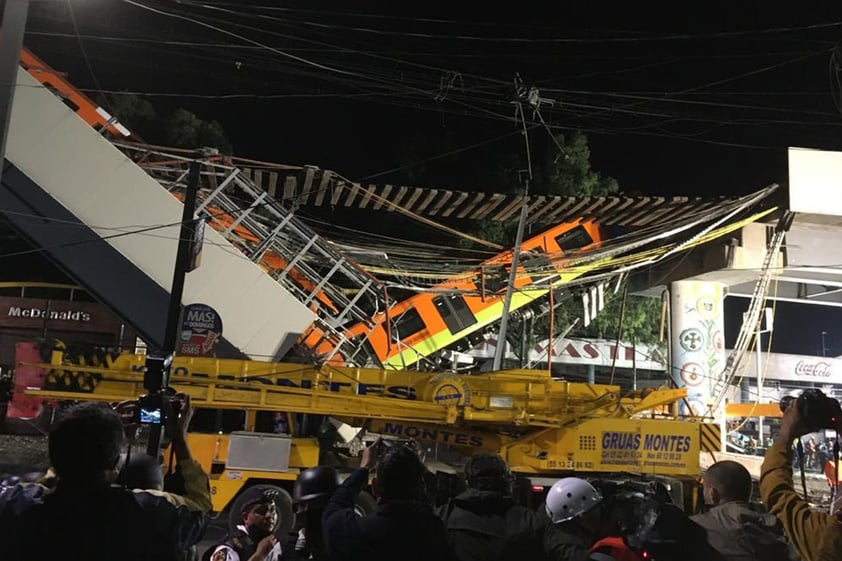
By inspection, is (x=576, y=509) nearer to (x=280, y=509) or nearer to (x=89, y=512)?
(x=89, y=512)

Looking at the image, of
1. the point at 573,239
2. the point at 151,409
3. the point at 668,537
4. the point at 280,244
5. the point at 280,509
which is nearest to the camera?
the point at 668,537

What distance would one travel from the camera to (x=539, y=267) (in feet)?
47.4

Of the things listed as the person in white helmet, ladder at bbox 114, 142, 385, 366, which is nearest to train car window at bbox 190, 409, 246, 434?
ladder at bbox 114, 142, 385, 366

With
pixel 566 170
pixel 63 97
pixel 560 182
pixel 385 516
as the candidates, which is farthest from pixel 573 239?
pixel 385 516

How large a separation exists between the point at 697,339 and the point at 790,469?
14.3m

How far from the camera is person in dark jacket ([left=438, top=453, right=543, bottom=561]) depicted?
2996 mm

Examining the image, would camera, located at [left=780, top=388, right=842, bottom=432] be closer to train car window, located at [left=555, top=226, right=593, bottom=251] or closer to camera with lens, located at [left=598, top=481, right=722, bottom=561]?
camera with lens, located at [left=598, top=481, right=722, bottom=561]

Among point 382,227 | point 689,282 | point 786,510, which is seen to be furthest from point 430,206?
point 786,510

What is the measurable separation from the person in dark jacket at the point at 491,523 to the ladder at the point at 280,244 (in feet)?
29.7

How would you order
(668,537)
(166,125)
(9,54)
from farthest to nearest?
(166,125)
(9,54)
(668,537)

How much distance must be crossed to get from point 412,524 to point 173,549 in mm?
950

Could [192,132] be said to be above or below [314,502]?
above

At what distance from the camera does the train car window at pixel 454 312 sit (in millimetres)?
14102

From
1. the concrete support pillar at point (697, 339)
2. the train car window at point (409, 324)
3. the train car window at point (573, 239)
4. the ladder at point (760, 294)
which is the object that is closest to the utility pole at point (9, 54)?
the train car window at point (409, 324)
